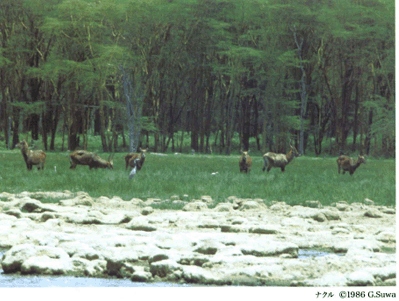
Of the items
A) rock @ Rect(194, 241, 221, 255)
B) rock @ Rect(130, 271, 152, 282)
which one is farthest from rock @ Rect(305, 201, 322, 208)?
rock @ Rect(130, 271, 152, 282)

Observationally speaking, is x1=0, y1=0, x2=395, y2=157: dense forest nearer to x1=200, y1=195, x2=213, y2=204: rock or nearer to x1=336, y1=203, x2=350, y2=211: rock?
x1=200, y1=195, x2=213, y2=204: rock

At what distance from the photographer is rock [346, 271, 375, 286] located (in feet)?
17.2

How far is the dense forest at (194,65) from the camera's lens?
3212cm

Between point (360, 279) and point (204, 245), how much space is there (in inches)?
66.8

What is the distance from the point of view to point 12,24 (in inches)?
1358

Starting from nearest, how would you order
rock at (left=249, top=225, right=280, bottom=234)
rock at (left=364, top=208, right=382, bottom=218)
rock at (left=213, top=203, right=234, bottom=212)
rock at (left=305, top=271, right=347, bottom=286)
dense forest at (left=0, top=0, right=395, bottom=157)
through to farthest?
rock at (left=305, top=271, right=347, bottom=286)
rock at (left=249, top=225, right=280, bottom=234)
rock at (left=364, top=208, right=382, bottom=218)
rock at (left=213, top=203, right=234, bottom=212)
dense forest at (left=0, top=0, right=395, bottom=157)

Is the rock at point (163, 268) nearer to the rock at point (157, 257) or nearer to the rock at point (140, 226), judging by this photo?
the rock at point (157, 257)

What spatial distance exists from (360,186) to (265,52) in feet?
69.6

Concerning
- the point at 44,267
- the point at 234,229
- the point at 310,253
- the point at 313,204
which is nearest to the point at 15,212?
the point at 234,229

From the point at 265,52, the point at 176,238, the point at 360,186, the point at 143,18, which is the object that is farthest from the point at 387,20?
the point at 176,238

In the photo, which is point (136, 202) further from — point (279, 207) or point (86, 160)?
point (86, 160)

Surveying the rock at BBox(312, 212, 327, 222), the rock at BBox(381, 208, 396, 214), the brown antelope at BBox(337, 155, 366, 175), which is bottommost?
the brown antelope at BBox(337, 155, 366, 175)

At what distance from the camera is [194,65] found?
3769 centimetres

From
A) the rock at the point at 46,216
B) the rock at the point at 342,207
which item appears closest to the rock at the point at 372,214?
the rock at the point at 342,207
